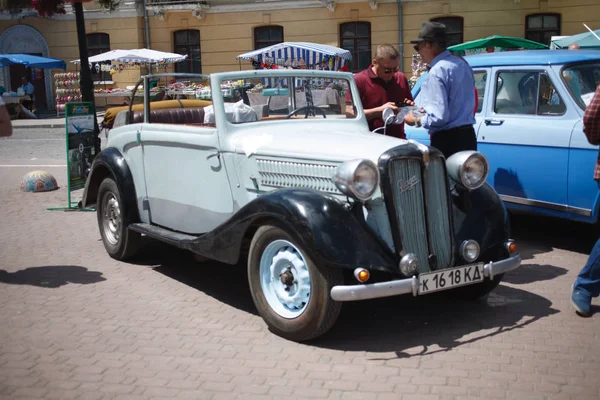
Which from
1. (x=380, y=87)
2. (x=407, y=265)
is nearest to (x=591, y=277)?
(x=407, y=265)

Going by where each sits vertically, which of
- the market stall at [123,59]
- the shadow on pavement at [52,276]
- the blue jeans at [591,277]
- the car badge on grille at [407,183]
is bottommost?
the shadow on pavement at [52,276]

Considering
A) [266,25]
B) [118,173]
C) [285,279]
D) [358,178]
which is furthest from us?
[266,25]

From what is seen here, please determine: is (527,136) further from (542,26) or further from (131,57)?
(542,26)

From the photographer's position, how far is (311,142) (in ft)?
15.8

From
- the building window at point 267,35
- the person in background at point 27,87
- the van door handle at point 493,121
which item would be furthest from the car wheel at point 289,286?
the person in background at point 27,87

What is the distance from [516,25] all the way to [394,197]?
2106 cm

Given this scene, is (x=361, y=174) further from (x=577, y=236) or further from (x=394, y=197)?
(x=577, y=236)

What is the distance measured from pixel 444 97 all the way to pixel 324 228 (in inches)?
68.7

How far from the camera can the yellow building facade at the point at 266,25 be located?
23.4 metres

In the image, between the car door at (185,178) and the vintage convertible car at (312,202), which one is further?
the car door at (185,178)

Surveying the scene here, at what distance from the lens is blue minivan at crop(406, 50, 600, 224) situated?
604cm

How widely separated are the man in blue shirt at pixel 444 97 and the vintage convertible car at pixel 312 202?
0.54 m

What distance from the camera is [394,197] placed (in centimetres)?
426

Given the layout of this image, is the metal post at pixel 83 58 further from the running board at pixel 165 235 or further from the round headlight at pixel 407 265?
the round headlight at pixel 407 265
